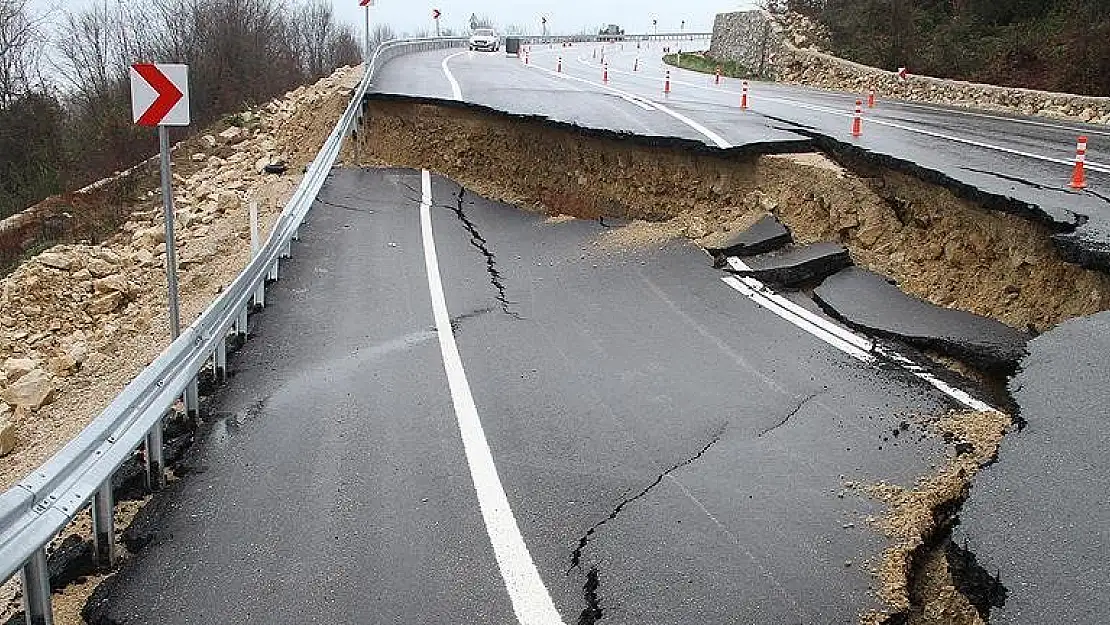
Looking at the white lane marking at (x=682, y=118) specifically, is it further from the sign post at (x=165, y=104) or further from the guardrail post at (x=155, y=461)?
the guardrail post at (x=155, y=461)

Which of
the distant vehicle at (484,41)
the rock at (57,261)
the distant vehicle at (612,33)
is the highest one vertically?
the distant vehicle at (612,33)

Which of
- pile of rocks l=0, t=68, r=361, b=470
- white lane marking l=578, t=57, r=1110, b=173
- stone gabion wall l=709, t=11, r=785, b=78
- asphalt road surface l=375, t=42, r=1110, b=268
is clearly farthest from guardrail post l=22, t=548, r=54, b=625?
stone gabion wall l=709, t=11, r=785, b=78

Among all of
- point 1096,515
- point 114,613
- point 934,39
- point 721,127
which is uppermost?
point 934,39

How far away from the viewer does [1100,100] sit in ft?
63.0

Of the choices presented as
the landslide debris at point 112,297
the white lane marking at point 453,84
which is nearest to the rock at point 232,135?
the landslide debris at point 112,297

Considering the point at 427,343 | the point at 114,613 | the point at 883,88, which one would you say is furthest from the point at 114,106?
the point at 114,613

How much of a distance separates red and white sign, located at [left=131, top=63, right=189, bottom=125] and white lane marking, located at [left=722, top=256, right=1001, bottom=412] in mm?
5331

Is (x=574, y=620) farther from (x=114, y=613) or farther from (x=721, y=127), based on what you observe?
(x=721, y=127)

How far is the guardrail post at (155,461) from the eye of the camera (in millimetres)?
5168

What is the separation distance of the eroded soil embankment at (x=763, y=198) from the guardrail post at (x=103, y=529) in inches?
269

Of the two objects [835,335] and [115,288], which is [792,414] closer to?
[835,335]

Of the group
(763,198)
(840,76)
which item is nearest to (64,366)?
(763,198)

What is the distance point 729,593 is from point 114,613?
Answer: 276 centimetres

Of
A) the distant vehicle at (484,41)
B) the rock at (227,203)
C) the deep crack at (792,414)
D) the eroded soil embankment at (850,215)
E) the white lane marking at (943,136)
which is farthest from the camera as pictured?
the distant vehicle at (484,41)
